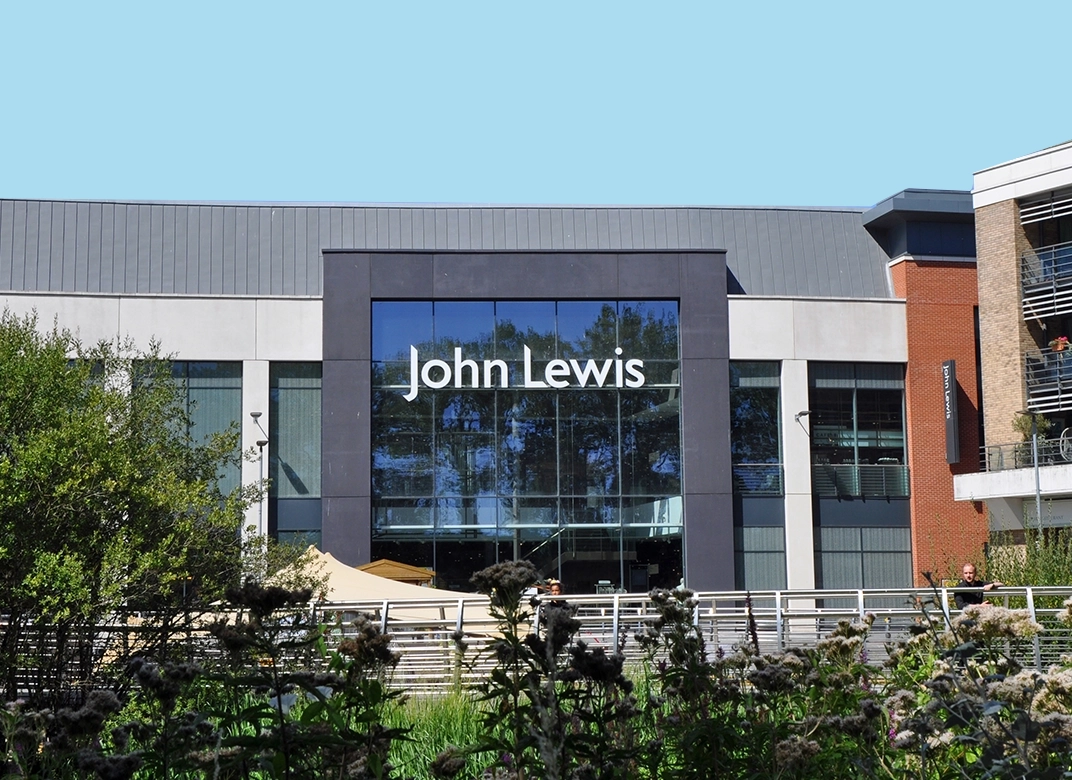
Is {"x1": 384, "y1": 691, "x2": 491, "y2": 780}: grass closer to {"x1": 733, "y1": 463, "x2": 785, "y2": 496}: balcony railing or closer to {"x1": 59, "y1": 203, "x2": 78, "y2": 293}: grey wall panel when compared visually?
{"x1": 733, "y1": 463, "x2": 785, "y2": 496}: balcony railing

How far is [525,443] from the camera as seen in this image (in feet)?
122

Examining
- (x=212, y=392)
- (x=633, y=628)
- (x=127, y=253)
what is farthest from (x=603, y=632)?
(x=127, y=253)

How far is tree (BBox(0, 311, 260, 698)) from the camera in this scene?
47.5ft

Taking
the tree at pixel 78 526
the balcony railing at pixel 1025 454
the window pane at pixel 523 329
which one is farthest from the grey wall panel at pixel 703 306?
the tree at pixel 78 526

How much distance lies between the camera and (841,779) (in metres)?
5.24

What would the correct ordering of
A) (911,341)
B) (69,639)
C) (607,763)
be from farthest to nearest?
(911,341), (69,639), (607,763)

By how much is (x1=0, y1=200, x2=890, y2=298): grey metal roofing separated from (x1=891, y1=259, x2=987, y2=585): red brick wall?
1421mm

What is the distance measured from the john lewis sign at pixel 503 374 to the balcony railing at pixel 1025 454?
10316mm

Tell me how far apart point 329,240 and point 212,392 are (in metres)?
5.76

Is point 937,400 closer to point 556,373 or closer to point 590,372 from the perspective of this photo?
point 590,372

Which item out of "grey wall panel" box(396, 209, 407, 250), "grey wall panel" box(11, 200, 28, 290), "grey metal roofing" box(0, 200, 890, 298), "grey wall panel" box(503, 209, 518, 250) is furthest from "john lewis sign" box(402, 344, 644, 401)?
"grey wall panel" box(11, 200, 28, 290)

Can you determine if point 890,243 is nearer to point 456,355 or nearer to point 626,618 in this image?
point 456,355

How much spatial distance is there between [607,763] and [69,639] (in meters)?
11.8

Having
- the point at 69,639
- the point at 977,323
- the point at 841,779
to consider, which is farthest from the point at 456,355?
the point at 841,779
